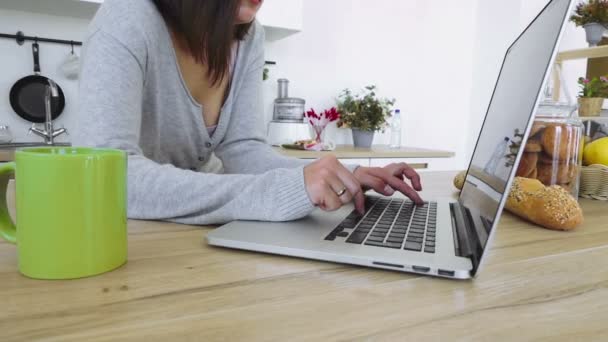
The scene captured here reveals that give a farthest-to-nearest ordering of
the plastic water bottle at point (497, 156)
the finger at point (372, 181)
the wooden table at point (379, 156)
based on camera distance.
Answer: the wooden table at point (379, 156)
the finger at point (372, 181)
the plastic water bottle at point (497, 156)

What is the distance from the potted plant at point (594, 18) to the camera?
6.39 ft

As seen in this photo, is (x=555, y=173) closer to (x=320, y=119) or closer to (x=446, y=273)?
(x=446, y=273)

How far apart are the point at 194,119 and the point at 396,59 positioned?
7.40ft

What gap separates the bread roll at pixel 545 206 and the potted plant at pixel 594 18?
1.79m

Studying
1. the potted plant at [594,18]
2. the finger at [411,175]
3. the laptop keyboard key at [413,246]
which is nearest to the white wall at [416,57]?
the potted plant at [594,18]

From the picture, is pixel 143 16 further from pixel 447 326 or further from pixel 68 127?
pixel 68 127

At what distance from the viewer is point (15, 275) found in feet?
1.15

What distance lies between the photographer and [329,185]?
513 mm

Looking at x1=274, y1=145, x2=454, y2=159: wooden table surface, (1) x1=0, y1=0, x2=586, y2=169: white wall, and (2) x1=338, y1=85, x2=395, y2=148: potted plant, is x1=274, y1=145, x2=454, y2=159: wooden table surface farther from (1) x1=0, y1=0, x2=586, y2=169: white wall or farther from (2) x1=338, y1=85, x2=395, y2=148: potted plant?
(1) x1=0, y1=0, x2=586, y2=169: white wall

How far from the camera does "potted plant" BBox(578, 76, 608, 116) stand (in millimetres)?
1586

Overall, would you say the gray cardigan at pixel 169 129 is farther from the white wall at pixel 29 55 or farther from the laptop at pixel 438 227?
the white wall at pixel 29 55

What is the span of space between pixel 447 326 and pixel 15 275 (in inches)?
13.7

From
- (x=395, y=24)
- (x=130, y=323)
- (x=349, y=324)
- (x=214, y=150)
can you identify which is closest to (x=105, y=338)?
(x=130, y=323)

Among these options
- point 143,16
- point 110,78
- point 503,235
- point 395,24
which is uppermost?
point 395,24
